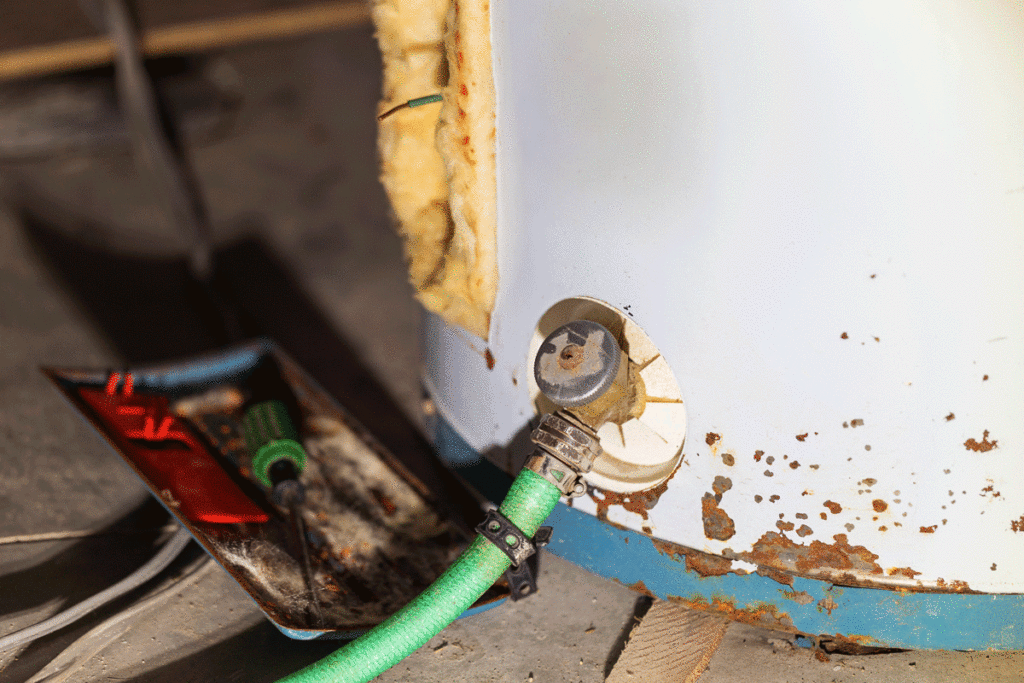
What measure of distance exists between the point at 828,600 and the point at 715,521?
147mm

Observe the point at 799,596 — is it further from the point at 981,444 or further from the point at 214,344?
the point at 214,344

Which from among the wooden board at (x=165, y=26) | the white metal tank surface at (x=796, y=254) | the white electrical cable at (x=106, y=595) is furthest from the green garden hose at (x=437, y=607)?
the wooden board at (x=165, y=26)

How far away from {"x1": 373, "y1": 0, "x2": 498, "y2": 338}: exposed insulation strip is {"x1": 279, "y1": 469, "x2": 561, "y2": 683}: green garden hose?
0.25m

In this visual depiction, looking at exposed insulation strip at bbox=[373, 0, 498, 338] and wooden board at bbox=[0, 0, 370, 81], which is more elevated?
wooden board at bbox=[0, 0, 370, 81]

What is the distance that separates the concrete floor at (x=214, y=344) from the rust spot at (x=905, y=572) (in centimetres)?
15

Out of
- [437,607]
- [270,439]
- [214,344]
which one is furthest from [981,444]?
[214,344]

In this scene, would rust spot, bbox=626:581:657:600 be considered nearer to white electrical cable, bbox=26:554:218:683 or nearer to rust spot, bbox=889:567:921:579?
rust spot, bbox=889:567:921:579

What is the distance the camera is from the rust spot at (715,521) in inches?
39.0

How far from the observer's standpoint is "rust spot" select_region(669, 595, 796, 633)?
103 cm

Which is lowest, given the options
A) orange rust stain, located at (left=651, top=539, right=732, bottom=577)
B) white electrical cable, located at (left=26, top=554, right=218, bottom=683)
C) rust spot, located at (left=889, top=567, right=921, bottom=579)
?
white electrical cable, located at (left=26, top=554, right=218, bottom=683)

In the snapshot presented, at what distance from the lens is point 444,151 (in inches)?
40.9

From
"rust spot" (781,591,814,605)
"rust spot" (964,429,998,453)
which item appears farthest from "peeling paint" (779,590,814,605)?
"rust spot" (964,429,998,453)

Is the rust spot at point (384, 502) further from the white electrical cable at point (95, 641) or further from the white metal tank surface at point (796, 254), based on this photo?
the white metal tank surface at point (796, 254)

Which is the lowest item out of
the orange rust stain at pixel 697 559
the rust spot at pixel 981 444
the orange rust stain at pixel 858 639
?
the orange rust stain at pixel 858 639
